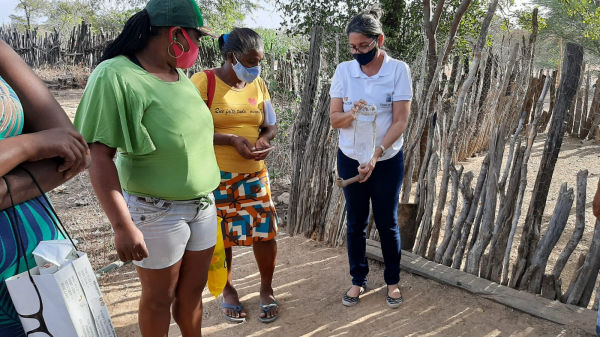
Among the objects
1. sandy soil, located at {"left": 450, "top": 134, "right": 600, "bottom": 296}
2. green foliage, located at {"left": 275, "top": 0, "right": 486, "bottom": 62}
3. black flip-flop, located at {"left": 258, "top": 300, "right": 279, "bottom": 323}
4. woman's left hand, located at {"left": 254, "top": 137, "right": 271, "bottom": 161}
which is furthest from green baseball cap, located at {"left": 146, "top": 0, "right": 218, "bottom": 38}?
green foliage, located at {"left": 275, "top": 0, "right": 486, "bottom": 62}

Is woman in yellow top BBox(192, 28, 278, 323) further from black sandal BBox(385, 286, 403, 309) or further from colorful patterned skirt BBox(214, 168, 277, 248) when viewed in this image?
black sandal BBox(385, 286, 403, 309)

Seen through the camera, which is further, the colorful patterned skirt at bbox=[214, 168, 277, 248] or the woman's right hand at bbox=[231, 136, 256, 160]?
the colorful patterned skirt at bbox=[214, 168, 277, 248]

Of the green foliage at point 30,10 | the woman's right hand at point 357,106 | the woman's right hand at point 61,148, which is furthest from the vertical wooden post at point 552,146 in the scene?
the green foliage at point 30,10

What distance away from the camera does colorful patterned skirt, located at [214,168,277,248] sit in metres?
2.71

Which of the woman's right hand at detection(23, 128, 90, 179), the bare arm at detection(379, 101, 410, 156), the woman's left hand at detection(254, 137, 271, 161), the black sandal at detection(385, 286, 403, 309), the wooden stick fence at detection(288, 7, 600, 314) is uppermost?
the woman's right hand at detection(23, 128, 90, 179)

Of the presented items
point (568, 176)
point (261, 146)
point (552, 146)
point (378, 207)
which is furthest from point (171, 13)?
point (568, 176)

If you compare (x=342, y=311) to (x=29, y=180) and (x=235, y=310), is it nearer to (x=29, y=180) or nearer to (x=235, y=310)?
(x=235, y=310)

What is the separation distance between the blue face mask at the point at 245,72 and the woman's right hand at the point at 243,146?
36 centimetres

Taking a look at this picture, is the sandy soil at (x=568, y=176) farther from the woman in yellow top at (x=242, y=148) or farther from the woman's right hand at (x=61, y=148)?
the woman's right hand at (x=61, y=148)

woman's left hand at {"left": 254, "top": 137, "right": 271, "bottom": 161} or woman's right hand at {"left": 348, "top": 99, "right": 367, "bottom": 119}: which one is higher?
woman's right hand at {"left": 348, "top": 99, "right": 367, "bottom": 119}

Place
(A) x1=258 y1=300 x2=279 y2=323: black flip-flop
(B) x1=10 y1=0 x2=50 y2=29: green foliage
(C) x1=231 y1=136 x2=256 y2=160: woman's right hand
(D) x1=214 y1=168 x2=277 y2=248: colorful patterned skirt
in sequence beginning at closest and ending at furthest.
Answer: (C) x1=231 y1=136 x2=256 y2=160: woman's right hand, (D) x1=214 y1=168 x2=277 y2=248: colorful patterned skirt, (A) x1=258 y1=300 x2=279 y2=323: black flip-flop, (B) x1=10 y1=0 x2=50 y2=29: green foliage

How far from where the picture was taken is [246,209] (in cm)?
276

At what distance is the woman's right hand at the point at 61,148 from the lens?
119cm

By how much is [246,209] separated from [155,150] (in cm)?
112
